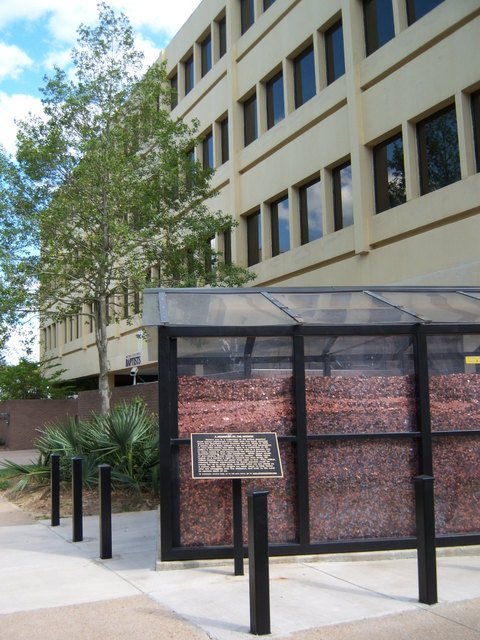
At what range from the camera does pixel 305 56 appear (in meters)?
19.5

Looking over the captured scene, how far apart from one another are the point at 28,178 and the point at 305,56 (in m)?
8.42

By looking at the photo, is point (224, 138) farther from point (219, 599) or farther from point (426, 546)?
point (426, 546)

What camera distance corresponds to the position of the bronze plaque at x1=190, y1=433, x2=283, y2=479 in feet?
20.7

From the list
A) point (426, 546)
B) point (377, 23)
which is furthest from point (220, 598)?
point (377, 23)

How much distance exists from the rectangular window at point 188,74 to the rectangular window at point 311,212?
9.77 m

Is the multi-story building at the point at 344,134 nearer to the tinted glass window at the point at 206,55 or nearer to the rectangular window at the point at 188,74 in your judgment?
→ the tinted glass window at the point at 206,55

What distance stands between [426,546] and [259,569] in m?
1.47

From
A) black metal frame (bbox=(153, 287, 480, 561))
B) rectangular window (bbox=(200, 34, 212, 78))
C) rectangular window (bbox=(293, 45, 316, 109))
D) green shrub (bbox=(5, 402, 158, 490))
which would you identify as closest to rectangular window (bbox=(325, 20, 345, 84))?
rectangular window (bbox=(293, 45, 316, 109))

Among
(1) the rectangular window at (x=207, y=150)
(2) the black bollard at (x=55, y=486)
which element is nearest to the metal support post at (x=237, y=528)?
(2) the black bollard at (x=55, y=486)

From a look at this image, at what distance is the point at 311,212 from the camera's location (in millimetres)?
18953

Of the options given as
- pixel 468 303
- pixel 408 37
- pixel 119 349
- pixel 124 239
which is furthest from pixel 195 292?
pixel 119 349

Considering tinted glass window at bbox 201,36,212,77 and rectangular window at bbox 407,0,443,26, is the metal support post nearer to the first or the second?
rectangular window at bbox 407,0,443,26

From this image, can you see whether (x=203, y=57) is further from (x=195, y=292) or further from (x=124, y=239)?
(x=195, y=292)

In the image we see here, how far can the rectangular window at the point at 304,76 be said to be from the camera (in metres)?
19.1
